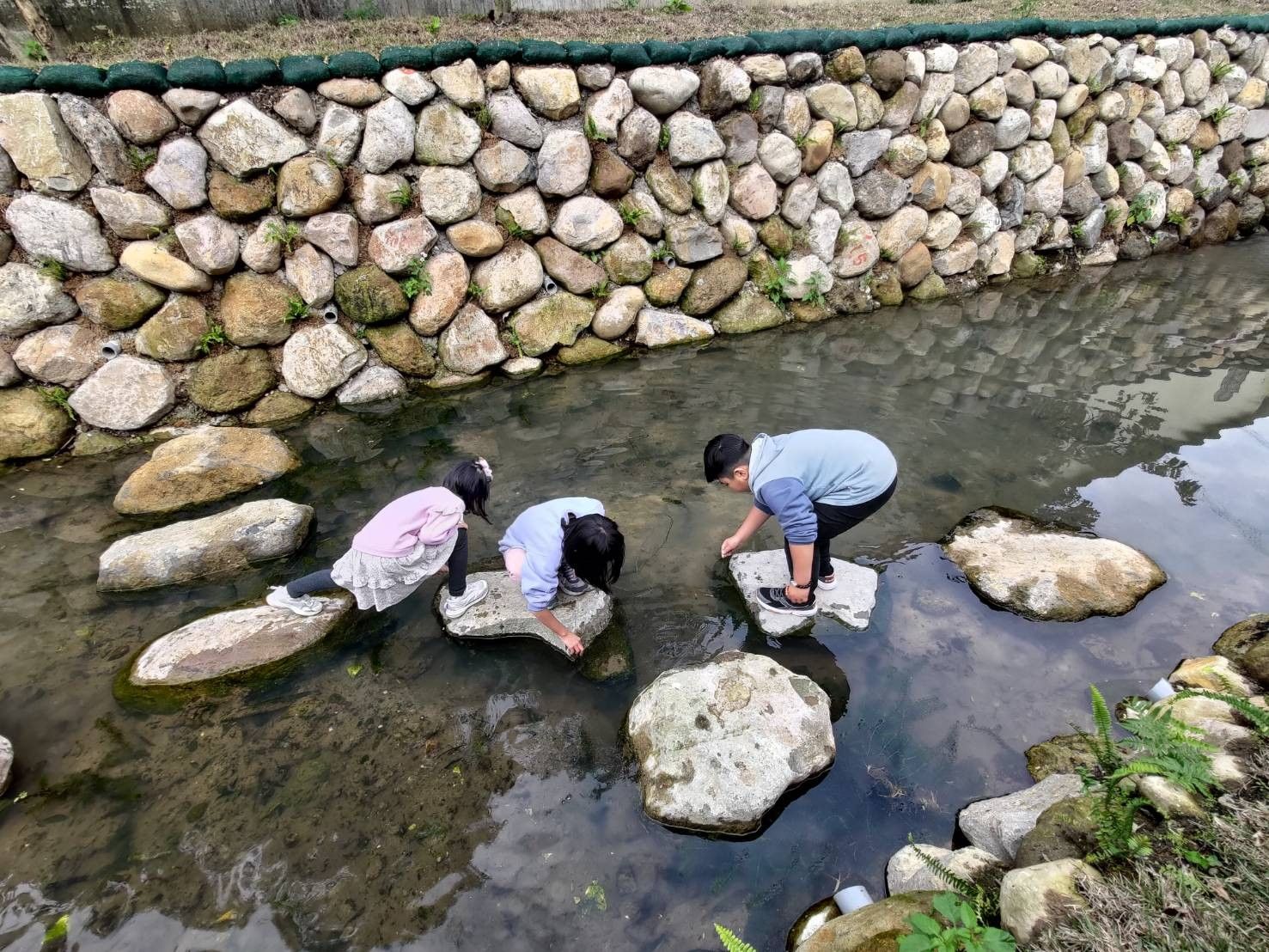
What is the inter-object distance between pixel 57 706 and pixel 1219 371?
10482 mm

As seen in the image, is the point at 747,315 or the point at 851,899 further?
the point at 747,315

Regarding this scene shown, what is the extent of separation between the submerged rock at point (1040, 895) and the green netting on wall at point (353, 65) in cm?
730

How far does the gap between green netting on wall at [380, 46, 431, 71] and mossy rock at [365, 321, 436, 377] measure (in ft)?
7.59

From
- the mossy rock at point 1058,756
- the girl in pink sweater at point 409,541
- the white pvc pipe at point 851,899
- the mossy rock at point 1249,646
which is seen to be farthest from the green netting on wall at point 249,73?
the mossy rock at point 1249,646

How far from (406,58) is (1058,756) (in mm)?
7273

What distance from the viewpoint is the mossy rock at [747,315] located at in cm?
755

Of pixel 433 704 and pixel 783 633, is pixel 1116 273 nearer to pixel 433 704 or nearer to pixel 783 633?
pixel 783 633

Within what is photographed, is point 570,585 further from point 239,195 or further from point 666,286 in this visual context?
point 239,195

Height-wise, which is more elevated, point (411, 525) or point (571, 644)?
point (411, 525)

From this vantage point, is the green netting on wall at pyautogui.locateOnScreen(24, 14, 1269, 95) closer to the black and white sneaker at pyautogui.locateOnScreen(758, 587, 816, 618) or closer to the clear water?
the clear water

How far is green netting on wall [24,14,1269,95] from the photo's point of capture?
17.0 ft

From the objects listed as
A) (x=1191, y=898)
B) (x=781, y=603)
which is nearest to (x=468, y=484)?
(x=781, y=603)

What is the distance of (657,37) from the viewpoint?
24.4ft

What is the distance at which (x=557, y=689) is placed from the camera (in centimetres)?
372
